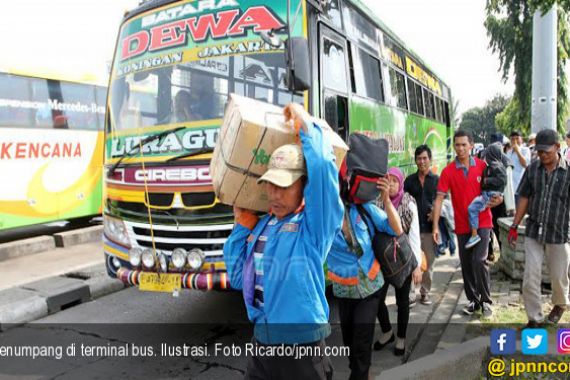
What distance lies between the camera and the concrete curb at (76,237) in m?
8.70

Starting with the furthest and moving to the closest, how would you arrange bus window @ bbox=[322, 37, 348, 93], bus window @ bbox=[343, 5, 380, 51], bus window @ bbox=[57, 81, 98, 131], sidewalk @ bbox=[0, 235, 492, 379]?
bus window @ bbox=[57, 81, 98, 131] < bus window @ bbox=[343, 5, 380, 51] < bus window @ bbox=[322, 37, 348, 93] < sidewalk @ bbox=[0, 235, 492, 379]

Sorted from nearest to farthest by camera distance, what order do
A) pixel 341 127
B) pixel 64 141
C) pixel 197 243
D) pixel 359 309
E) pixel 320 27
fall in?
pixel 359 309 → pixel 197 243 → pixel 320 27 → pixel 341 127 → pixel 64 141

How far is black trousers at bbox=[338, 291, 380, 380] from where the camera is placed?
298 centimetres

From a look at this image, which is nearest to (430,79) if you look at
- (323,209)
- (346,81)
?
(346,81)

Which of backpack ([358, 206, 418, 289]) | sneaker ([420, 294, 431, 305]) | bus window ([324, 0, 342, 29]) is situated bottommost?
sneaker ([420, 294, 431, 305])

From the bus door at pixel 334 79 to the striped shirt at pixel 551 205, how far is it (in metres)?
1.85

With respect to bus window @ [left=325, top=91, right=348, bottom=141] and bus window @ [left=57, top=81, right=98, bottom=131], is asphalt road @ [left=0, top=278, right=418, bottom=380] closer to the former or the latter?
bus window @ [left=325, top=91, right=348, bottom=141]

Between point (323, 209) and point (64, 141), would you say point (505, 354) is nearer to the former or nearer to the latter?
point (323, 209)

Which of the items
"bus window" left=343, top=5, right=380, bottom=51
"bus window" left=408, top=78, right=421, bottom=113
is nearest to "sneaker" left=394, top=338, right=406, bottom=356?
"bus window" left=343, top=5, right=380, bottom=51

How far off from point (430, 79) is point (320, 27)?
743 cm

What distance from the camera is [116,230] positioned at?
4.50 metres

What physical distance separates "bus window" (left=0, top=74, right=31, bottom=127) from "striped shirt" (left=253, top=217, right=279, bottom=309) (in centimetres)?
800

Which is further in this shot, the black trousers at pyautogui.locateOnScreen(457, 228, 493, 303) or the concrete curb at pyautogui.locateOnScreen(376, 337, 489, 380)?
the black trousers at pyautogui.locateOnScreen(457, 228, 493, 303)

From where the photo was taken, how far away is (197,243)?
396 cm
